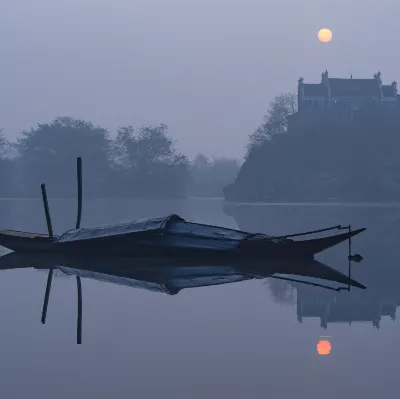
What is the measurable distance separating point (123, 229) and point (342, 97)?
88777 millimetres

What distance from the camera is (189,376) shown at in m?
6.97

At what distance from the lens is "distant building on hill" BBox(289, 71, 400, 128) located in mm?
101375

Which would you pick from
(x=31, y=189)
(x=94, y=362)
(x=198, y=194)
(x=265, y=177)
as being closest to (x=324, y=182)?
(x=265, y=177)

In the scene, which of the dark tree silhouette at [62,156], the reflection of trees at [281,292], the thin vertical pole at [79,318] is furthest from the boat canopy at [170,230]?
the dark tree silhouette at [62,156]

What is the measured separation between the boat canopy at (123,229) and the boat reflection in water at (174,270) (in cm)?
69

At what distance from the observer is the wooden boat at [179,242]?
17484 millimetres

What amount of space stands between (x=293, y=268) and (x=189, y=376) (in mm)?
9885

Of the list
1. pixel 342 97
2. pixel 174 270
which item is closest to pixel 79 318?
pixel 174 270

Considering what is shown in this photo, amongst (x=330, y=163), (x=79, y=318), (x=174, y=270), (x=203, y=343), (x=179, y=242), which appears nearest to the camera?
(x=203, y=343)

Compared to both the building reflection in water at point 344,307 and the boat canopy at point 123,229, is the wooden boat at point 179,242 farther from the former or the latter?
the building reflection in water at point 344,307

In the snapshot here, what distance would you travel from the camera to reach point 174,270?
1595cm

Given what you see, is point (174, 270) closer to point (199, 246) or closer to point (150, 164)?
point (199, 246)

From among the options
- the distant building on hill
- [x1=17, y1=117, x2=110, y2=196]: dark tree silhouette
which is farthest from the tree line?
the distant building on hill

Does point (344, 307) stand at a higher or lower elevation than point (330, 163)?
lower
